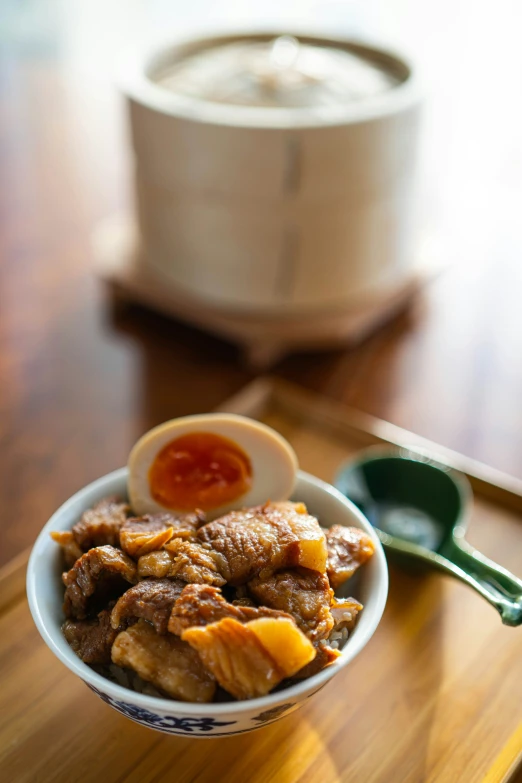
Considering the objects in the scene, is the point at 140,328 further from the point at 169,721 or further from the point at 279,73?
the point at 169,721

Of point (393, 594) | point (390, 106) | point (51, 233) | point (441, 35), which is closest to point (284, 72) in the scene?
point (390, 106)

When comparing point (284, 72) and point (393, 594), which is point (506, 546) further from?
point (284, 72)

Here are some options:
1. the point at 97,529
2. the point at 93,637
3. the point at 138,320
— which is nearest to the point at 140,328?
the point at 138,320

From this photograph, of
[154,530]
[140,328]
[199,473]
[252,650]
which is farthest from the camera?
[140,328]

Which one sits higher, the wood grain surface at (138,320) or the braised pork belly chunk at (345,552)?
the braised pork belly chunk at (345,552)

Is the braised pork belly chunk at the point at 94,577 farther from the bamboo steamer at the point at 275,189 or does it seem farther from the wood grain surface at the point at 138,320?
the bamboo steamer at the point at 275,189

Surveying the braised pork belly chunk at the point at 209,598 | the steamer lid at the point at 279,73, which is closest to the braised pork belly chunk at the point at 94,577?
the braised pork belly chunk at the point at 209,598

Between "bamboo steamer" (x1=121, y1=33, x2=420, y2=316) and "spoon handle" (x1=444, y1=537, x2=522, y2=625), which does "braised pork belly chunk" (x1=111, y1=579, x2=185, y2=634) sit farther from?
"bamboo steamer" (x1=121, y1=33, x2=420, y2=316)
